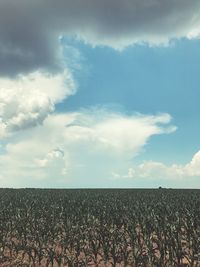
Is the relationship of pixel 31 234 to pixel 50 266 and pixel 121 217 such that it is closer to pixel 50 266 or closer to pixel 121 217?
pixel 50 266

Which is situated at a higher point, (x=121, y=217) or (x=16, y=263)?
(x=121, y=217)

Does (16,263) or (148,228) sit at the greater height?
(148,228)

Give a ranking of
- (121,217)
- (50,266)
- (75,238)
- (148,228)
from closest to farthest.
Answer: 1. (50,266)
2. (75,238)
3. (148,228)
4. (121,217)

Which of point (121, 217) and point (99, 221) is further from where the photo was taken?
point (121, 217)

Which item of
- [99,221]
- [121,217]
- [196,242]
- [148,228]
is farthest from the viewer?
[121,217]

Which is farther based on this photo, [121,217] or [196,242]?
[121,217]

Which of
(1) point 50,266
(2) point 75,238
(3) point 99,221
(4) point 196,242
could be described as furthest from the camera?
(3) point 99,221

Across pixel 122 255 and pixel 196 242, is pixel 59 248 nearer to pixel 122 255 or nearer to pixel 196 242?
pixel 122 255

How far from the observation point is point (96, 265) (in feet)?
57.4

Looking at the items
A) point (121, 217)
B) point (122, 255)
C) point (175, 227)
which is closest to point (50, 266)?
point (122, 255)

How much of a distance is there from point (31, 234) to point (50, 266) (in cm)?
364

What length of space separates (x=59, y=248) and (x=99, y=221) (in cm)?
326

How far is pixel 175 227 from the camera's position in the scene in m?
18.9

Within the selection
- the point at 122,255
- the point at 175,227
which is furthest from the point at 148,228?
the point at 122,255
